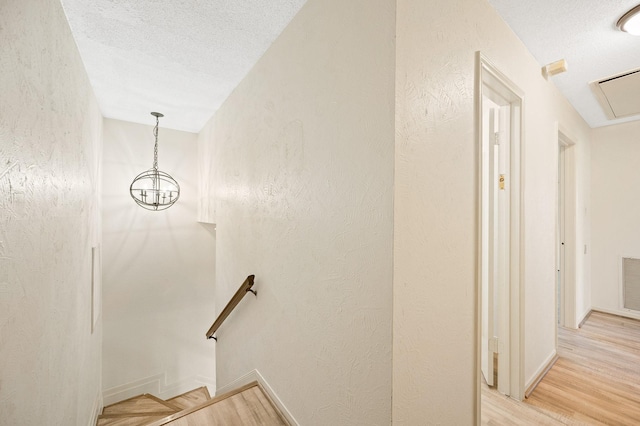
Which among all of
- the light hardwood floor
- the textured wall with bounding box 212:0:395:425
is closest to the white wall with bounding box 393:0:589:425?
the textured wall with bounding box 212:0:395:425

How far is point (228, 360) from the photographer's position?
2434mm

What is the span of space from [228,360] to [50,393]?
4.33 feet

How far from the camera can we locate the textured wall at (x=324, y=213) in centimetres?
99

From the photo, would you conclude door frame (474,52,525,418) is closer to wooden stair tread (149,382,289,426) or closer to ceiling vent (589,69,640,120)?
ceiling vent (589,69,640,120)

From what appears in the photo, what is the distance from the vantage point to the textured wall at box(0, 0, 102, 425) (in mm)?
926

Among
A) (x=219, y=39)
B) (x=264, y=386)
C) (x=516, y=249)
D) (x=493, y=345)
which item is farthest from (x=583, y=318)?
(x=219, y=39)

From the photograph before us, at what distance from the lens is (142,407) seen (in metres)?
3.23

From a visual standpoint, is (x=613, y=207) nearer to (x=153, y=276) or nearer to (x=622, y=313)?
(x=622, y=313)

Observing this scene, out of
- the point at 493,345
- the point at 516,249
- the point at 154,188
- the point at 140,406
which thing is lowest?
the point at 140,406

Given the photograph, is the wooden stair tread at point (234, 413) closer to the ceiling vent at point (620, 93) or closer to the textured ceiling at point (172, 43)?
the textured ceiling at point (172, 43)

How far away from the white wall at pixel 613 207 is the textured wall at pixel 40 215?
195 inches

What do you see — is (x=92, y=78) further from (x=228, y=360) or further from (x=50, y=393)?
(x=228, y=360)

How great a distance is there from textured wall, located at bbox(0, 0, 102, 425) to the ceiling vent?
3.43m

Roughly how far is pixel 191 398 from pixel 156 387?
18.4 inches
